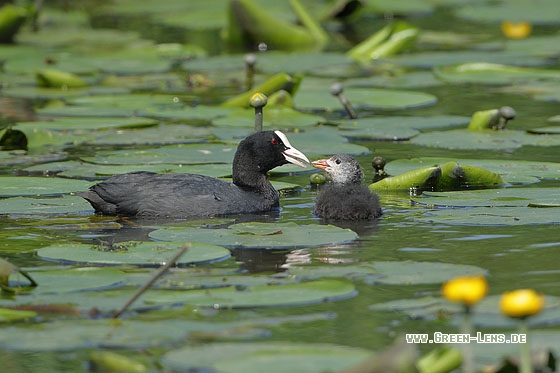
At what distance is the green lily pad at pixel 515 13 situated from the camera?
844 inches

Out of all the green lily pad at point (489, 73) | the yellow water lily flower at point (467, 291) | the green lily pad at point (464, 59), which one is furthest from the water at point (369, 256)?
the green lily pad at point (464, 59)

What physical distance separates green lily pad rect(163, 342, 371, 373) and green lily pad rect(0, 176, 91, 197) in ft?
15.0

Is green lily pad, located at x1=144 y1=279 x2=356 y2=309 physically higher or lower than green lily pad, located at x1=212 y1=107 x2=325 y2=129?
lower

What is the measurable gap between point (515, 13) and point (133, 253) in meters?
16.2

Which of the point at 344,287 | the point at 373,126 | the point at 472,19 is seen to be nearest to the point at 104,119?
the point at 373,126

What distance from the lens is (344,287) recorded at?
6.55 m

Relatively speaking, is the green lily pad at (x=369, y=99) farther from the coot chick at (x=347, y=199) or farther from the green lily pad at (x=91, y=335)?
the green lily pad at (x=91, y=335)

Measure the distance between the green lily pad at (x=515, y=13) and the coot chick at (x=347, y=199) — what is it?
12667 millimetres

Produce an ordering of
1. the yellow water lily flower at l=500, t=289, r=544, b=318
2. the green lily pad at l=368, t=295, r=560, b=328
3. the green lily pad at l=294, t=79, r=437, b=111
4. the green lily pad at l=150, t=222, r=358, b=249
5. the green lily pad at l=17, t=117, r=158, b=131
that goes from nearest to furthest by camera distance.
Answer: the yellow water lily flower at l=500, t=289, r=544, b=318
the green lily pad at l=368, t=295, r=560, b=328
the green lily pad at l=150, t=222, r=358, b=249
the green lily pad at l=17, t=117, r=158, b=131
the green lily pad at l=294, t=79, r=437, b=111

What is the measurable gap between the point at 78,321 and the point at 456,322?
1933 millimetres

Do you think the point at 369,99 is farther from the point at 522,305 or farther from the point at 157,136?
the point at 522,305

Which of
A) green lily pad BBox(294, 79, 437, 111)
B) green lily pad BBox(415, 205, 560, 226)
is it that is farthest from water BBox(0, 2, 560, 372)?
green lily pad BBox(294, 79, 437, 111)

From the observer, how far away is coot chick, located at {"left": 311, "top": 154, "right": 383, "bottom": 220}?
29.8 ft

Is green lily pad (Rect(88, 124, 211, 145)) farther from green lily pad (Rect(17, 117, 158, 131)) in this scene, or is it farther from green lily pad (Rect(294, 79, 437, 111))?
green lily pad (Rect(294, 79, 437, 111))
